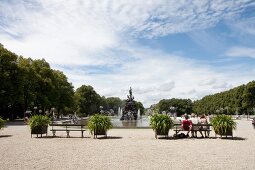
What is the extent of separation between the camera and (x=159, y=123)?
70.5 ft

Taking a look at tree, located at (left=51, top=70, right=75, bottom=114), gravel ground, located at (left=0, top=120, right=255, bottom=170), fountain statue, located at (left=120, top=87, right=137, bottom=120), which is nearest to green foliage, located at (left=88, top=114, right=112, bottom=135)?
gravel ground, located at (left=0, top=120, right=255, bottom=170)

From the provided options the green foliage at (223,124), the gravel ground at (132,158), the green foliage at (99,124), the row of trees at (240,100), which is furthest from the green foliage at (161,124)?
the row of trees at (240,100)

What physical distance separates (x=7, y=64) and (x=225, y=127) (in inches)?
1580

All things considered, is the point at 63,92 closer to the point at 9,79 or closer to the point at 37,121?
the point at 9,79

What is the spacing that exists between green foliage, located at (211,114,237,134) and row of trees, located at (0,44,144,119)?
37.1 meters

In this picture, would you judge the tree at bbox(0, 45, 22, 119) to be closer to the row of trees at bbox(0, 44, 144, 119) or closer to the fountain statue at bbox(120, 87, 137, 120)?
the row of trees at bbox(0, 44, 144, 119)

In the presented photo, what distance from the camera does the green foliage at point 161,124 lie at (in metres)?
21.4

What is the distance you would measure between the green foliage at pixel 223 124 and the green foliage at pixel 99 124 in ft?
20.9

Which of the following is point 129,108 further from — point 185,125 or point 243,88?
point 243,88

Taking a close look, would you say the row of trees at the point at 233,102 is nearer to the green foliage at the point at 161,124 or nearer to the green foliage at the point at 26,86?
the green foliage at the point at 26,86

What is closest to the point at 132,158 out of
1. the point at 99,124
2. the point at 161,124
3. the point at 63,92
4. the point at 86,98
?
the point at 161,124

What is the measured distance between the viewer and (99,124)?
22.1 metres

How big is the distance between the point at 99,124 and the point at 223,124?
7.28m

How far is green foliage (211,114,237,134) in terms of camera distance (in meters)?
21.0
